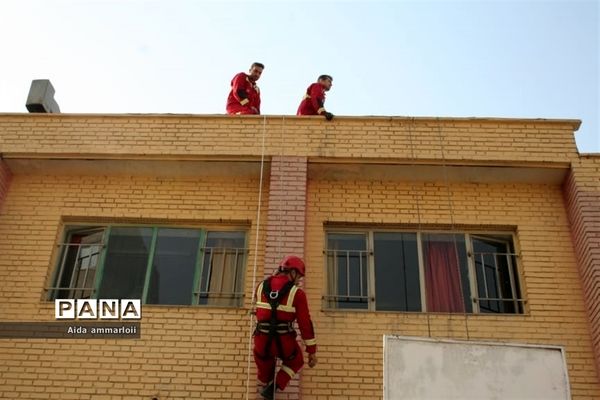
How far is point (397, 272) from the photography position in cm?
785

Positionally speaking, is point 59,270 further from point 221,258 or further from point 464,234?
point 464,234

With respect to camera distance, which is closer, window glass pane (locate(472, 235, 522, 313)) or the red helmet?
the red helmet

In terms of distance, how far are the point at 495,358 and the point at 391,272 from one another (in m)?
2.01

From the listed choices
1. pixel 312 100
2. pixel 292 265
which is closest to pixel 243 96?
pixel 312 100

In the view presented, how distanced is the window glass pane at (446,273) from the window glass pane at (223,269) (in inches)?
94.9

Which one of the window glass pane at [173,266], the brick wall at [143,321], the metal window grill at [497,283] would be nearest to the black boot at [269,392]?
the brick wall at [143,321]

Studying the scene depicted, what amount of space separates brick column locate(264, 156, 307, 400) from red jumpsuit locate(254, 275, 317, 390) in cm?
100

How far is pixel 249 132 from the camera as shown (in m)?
8.46

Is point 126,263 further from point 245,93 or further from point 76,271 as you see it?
point 245,93

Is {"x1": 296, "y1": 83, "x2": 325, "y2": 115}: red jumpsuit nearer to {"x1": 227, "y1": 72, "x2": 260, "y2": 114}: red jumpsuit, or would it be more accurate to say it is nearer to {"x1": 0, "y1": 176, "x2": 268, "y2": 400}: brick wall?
{"x1": 227, "y1": 72, "x2": 260, "y2": 114}: red jumpsuit

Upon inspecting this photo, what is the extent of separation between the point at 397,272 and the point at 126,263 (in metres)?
3.55

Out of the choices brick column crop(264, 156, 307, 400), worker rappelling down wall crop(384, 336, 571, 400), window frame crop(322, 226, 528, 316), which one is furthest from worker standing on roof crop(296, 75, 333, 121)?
worker rappelling down wall crop(384, 336, 571, 400)

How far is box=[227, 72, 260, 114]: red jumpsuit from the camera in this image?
966 cm

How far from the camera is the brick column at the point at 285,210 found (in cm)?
753
